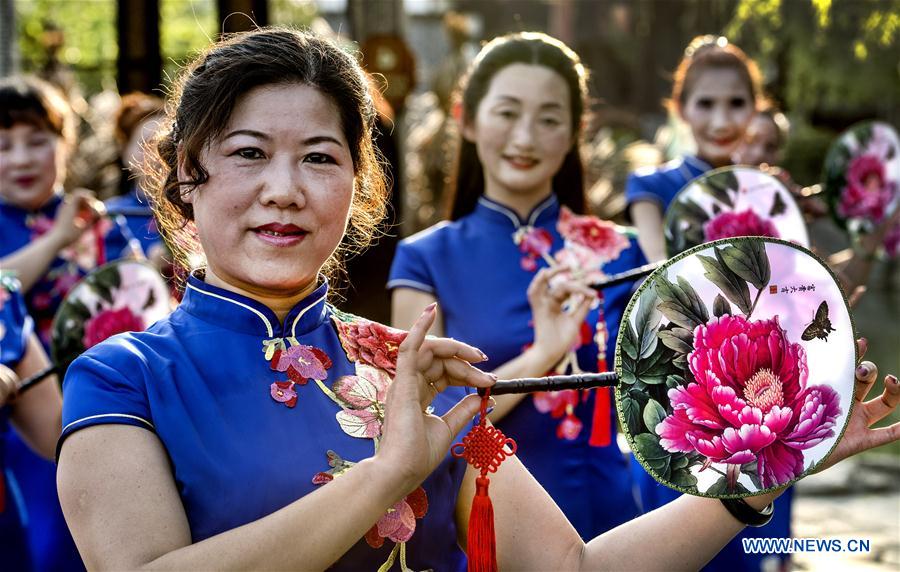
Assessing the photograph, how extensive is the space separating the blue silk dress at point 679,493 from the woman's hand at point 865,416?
1.17 meters

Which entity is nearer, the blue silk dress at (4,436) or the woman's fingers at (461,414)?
the woman's fingers at (461,414)

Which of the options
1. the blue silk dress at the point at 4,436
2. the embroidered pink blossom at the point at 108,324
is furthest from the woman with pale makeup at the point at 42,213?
the embroidered pink blossom at the point at 108,324

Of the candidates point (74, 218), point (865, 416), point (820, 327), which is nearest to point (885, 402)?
point (865, 416)

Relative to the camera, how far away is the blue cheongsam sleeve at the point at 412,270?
288 centimetres

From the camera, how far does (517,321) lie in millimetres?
2820

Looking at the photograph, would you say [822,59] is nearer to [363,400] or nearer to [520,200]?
[520,200]

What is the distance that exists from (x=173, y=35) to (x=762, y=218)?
18.9 meters

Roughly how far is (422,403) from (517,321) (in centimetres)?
133

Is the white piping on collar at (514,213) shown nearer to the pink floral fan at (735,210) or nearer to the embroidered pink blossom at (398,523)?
the pink floral fan at (735,210)

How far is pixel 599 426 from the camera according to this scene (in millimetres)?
2641

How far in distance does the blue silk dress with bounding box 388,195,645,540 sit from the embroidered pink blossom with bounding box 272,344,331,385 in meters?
1.16

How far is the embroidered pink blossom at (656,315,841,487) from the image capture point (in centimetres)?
163

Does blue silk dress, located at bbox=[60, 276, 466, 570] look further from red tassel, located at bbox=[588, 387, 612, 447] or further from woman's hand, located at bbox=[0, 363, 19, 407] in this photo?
woman's hand, located at bbox=[0, 363, 19, 407]

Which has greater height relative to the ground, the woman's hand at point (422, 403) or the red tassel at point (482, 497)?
the woman's hand at point (422, 403)
